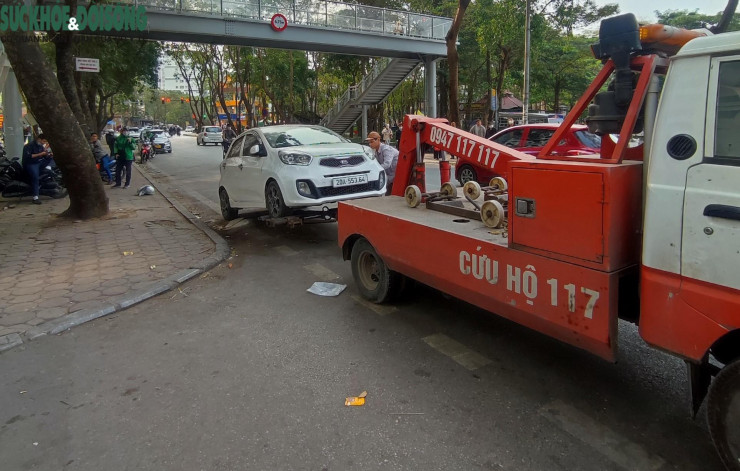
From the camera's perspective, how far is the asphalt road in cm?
271

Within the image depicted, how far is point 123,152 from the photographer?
47.7 feet

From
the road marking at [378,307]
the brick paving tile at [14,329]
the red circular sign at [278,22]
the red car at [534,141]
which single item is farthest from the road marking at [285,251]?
the red circular sign at [278,22]

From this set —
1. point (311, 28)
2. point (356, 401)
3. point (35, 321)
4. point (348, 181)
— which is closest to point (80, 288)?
point (35, 321)

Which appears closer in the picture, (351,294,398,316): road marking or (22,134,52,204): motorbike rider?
(351,294,398,316): road marking

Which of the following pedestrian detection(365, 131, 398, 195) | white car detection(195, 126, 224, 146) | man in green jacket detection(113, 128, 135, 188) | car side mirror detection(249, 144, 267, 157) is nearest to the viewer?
car side mirror detection(249, 144, 267, 157)

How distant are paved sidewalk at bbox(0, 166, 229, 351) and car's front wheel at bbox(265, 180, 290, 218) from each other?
0.89 m

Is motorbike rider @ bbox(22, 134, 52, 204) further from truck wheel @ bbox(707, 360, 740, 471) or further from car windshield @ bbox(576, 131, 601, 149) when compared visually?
truck wheel @ bbox(707, 360, 740, 471)

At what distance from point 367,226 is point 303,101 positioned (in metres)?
38.9

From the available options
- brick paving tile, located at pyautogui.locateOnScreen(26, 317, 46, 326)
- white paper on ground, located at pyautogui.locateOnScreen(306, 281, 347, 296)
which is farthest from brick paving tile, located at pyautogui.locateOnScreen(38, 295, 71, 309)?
white paper on ground, located at pyautogui.locateOnScreen(306, 281, 347, 296)

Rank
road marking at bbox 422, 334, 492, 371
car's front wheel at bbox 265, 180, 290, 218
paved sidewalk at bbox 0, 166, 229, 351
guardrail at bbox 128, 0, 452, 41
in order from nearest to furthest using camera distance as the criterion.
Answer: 1. road marking at bbox 422, 334, 492, 371
2. paved sidewalk at bbox 0, 166, 229, 351
3. car's front wheel at bbox 265, 180, 290, 218
4. guardrail at bbox 128, 0, 452, 41

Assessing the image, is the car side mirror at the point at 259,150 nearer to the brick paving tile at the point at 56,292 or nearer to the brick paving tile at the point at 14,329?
the brick paving tile at the point at 56,292

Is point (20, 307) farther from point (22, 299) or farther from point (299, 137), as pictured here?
point (299, 137)

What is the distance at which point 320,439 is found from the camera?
2.85 metres

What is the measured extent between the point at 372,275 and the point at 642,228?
2.92 meters
